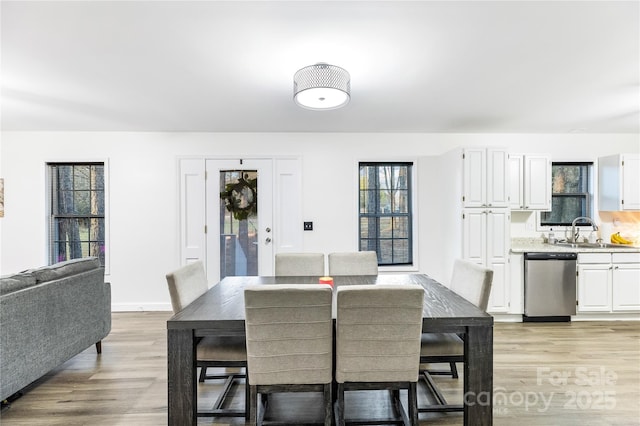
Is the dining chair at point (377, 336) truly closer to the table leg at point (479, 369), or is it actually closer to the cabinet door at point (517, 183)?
the table leg at point (479, 369)

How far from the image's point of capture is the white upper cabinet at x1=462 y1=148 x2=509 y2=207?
3771 millimetres

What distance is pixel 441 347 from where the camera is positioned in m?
1.93

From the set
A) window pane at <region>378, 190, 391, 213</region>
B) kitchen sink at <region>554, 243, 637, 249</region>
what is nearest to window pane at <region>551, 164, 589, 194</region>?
kitchen sink at <region>554, 243, 637, 249</region>

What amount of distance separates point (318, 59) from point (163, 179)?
294cm

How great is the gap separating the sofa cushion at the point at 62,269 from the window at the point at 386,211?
3.01 m

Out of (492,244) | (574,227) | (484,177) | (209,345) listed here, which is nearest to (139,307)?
(209,345)

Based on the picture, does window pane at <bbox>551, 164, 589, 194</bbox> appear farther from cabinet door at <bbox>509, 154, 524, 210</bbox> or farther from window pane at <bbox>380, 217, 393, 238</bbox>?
window pane at <bbox>380, 217, 393, 238</bbox>

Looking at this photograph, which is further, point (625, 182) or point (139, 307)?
point (139, 307)

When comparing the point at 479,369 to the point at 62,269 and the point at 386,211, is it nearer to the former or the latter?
the point at 386,211

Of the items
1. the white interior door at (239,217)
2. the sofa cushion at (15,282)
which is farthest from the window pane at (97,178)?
the sofa cushion at (15,282)

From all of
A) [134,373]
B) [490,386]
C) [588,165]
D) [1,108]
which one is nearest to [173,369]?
[134,373]

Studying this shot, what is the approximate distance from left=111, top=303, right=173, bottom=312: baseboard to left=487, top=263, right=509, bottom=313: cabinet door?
3996 millimetres

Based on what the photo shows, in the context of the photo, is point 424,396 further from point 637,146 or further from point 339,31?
point 637,146

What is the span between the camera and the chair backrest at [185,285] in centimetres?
203
